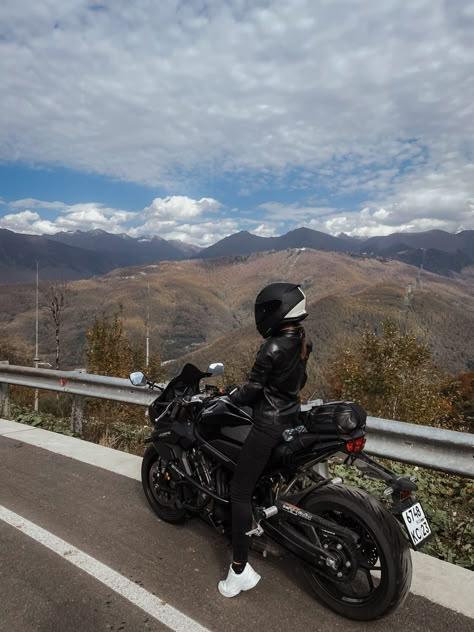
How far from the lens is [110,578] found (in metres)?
3.16

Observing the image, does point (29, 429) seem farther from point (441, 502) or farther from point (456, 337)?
point (456, 337)

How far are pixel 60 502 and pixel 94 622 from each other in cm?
183

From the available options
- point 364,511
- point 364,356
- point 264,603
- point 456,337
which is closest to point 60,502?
point 264,603

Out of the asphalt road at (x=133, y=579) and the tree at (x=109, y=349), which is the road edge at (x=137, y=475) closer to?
the asphalt road at (x=133, y=579)

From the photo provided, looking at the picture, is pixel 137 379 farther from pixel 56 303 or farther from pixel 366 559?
pixel 56 303

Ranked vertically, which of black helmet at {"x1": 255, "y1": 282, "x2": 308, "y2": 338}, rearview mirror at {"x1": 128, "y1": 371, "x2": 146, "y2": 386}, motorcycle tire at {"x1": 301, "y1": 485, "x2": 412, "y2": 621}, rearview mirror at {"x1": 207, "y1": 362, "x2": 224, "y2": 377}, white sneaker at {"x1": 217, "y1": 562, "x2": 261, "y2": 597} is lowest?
white sneaker at {"x1": 217, "y1": 562, "x2": 261, "y2": 597}

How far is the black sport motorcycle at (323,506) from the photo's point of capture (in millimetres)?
2574

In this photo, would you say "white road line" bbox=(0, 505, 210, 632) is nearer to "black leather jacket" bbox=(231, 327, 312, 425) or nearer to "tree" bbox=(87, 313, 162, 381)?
"black leather jacket" bbox=(231, 327, 312, 425)

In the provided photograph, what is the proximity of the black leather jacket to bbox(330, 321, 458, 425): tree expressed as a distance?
52.9 feet

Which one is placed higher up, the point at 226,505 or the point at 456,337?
the point at 226,505

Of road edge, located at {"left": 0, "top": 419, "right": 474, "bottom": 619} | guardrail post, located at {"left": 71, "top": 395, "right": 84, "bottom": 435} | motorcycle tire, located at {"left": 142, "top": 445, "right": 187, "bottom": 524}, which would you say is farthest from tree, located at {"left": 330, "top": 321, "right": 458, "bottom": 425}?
motorcycle tire, located at {"left": 142, "top": 445, "right": 187, "bottom": 524}

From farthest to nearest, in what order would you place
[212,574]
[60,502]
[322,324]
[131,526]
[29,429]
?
[322,324]
[29,429]
[60,502]
[131,526]
[212,574]

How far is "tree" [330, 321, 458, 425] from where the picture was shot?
1972 centimetres

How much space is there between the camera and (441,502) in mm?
4590
